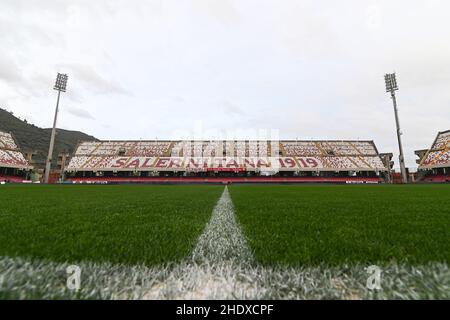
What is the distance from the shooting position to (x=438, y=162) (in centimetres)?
2980

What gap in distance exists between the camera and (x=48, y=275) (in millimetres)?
1061

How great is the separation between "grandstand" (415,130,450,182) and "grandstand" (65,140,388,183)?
507cm

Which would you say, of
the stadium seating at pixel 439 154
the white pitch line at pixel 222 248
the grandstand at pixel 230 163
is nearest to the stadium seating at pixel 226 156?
the grandstand at pixel 230 163

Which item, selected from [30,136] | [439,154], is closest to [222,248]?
[439,154]

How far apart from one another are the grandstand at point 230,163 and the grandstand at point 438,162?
16.6 ft

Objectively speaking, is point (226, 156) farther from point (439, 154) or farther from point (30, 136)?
point (30, 136)

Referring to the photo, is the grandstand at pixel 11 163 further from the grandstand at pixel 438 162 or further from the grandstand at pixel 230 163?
the grandstand at pixel 438 162

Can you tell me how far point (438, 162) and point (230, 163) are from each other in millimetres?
28428

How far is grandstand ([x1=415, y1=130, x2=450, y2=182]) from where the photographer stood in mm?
29281

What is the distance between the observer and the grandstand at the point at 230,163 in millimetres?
33312

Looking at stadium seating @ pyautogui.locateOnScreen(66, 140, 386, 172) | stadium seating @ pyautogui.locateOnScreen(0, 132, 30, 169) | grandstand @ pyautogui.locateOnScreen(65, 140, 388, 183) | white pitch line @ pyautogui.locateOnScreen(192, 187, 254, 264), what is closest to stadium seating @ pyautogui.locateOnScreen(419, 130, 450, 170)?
grandstand @ pyautogui.locateOnScreen(65, 140, 388, 183)
